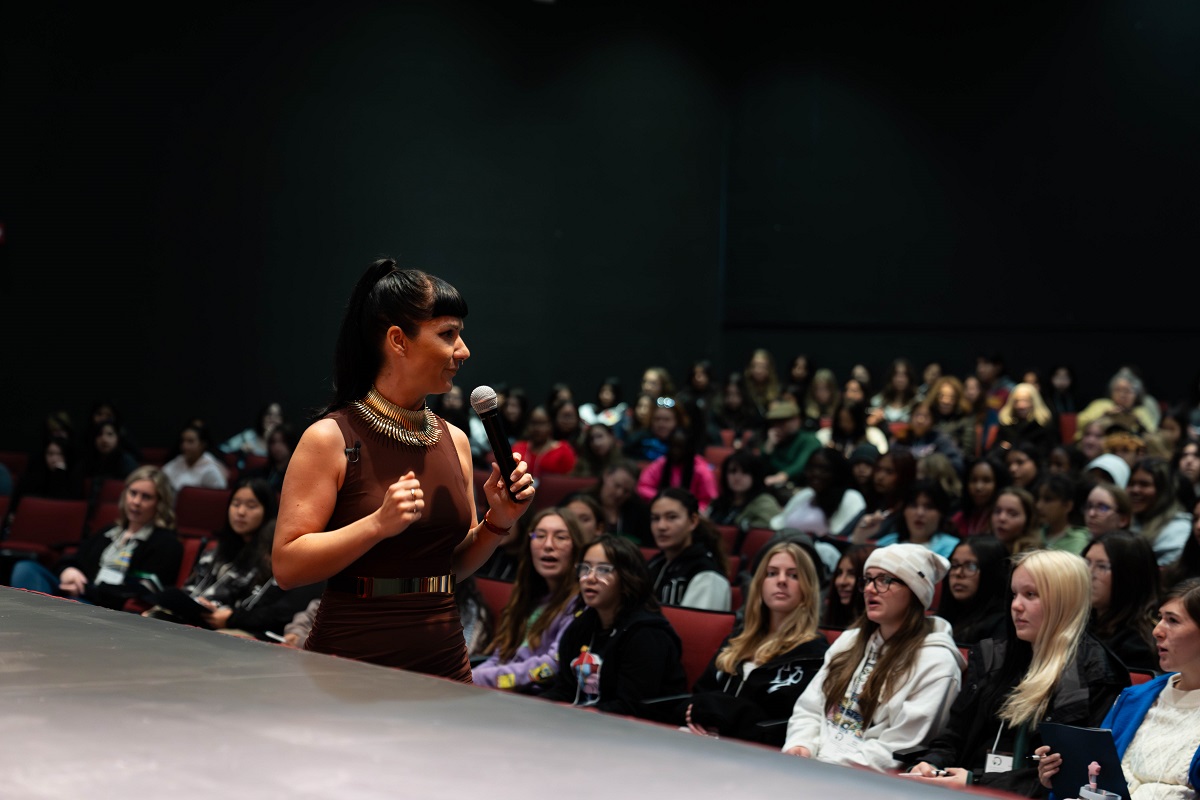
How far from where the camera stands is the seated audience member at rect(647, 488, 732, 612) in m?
4.58

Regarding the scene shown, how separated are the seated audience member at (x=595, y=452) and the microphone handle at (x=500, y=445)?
5.64m

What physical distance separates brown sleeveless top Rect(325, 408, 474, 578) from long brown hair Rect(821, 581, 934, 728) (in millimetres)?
1527

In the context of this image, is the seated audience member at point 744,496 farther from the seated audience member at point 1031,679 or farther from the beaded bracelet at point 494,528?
the beaded bracelet at point 494,528

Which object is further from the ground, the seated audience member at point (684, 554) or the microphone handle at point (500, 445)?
the microphone handle at point (500, 445)

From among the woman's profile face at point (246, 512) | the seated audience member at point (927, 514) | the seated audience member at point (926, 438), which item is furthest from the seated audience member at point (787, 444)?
the woman's profile face at point (246, 512)

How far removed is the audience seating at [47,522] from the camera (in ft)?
20.8

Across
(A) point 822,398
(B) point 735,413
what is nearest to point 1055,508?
(A) point 822,398

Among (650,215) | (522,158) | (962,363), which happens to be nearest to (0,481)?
(522,158)

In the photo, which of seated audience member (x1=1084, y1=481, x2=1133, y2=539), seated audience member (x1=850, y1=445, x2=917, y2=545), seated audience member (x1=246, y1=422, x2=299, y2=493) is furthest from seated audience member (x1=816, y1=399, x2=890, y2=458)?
seated audience member (x1=246, y1=422, x2=299, y2=493)

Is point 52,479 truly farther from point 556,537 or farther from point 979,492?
point 979,492

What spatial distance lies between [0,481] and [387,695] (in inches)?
274

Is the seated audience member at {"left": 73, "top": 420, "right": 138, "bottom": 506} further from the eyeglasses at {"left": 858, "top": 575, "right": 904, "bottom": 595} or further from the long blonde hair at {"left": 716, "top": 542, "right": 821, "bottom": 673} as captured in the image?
the eyeglasses at {"left": 858, "top": 575, "right": 904, "bottom": 595}

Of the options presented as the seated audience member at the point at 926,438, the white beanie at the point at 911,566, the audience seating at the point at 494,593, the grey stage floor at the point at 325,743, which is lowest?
Result: the audience seating at the point at 494,593

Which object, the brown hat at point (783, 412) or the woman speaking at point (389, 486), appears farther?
the brown hat at point (783, 412)
